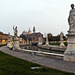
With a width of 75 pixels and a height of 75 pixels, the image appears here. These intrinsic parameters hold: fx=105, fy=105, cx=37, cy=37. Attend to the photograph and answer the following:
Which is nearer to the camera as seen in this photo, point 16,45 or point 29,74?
point 29,74

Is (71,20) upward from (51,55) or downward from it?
upward

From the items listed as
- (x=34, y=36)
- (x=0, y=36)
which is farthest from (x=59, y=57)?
(x=34, y=36)

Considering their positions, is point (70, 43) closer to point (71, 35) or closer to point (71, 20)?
point (71, 35)

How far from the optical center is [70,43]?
857 cm

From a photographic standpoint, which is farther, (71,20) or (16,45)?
(16,45)

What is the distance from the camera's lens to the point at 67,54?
8414 mm

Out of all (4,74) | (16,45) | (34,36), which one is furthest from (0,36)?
(4,74)

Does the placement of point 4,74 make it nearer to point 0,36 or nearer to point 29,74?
point 29,74

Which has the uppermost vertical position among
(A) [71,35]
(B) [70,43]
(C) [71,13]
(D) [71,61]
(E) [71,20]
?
(C) [71,13]

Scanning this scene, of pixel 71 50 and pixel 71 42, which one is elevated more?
pixel 71 42

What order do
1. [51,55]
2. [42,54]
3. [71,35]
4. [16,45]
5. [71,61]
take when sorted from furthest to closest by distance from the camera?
[16,45] → [42,54] → [51,55] → [71,35] → [71,61]

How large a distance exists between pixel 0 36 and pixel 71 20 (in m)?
95.9

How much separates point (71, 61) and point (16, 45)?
1473 centimetres

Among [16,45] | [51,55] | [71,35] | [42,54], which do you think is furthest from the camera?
[16,45]
